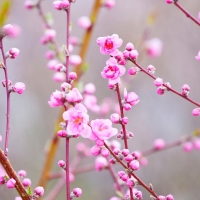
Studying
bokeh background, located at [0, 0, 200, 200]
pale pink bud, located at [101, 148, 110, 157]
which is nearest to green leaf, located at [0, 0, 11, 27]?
pale pink bud, located at [101, 148, 110, 157]

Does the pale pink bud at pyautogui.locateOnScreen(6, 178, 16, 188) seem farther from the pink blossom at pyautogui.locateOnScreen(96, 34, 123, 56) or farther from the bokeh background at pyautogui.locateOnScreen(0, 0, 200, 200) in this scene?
the bokeh background at pyautogui.locateOnScreen(0, 0, 200, 200)

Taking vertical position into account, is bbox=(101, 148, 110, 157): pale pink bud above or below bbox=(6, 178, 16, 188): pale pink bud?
above

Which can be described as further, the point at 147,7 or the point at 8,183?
the point at 147,7

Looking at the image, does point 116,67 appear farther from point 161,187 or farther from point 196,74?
point 196,74

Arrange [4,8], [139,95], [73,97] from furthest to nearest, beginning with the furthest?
[139,95]
[73,97]
[4,8]

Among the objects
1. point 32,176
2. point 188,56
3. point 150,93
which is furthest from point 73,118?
point 188,56

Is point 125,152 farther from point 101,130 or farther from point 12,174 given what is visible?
point 12,174

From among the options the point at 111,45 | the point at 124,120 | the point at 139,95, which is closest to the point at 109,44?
the point at 111,45
